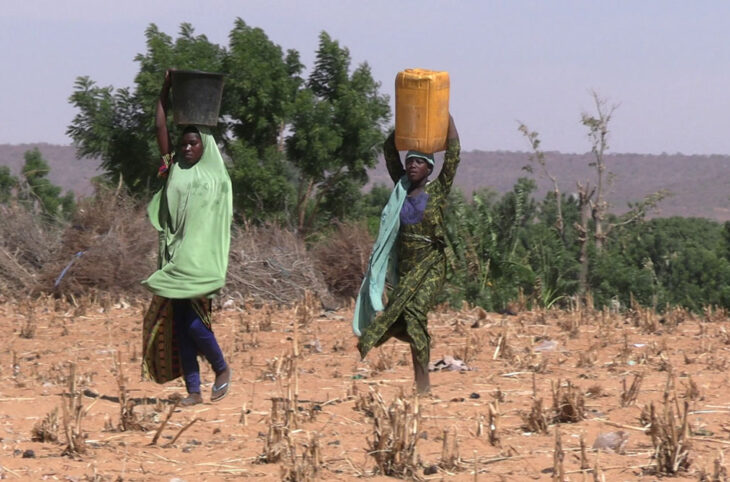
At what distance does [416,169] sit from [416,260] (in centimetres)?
56

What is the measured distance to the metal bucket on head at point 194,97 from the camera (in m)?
7.05

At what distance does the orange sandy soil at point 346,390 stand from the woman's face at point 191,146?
1.25 m

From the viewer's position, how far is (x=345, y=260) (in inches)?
591

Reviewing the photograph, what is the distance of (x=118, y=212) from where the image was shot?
46.4ft

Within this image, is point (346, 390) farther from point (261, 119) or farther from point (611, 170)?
point (611, 170)

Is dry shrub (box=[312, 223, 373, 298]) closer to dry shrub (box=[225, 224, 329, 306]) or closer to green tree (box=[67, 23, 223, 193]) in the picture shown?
dry shrub (box=[225, 224, 329, 306])

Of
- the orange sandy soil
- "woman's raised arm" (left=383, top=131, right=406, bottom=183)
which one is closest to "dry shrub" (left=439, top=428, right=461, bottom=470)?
the orange sandy soil

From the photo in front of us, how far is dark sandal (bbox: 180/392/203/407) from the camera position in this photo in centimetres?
700

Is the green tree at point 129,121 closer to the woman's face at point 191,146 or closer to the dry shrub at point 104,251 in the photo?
the dry shrub at point 104,251

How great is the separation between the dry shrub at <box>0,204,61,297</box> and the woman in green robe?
689cm

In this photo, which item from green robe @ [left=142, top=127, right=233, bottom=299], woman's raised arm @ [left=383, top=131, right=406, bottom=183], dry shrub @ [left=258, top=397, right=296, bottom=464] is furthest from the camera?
woman's raised arm @ [left=383, top=131, right=406, bottom=183]

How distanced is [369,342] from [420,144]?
1.22 metres

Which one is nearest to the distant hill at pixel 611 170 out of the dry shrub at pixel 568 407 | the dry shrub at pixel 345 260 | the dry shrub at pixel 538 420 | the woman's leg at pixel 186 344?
the dry shrub at pixel 345 260

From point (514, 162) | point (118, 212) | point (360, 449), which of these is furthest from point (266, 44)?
point (514, 162)
